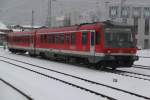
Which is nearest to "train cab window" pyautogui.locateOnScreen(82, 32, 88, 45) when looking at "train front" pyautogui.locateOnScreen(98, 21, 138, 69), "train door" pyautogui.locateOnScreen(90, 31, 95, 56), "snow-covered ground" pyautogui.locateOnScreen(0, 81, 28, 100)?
"train door" pyautogui.locateOnScreen(90, 31, 95, 56)

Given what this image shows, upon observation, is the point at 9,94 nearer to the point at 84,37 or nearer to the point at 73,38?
the point at 84,37

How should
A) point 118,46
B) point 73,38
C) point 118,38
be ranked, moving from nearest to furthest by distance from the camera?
1. point 118,46
2. point 118,38
3. point 73,38

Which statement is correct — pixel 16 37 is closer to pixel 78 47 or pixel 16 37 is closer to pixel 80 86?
pixel 78 47

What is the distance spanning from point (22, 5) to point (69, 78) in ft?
511

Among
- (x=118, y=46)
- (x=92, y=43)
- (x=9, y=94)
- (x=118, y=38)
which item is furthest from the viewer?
(x=92, y=43)

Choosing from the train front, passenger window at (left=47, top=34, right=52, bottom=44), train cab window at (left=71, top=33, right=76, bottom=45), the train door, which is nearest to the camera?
the train front

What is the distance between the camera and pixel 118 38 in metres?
22.6

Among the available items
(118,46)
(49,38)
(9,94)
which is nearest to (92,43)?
(118,46)

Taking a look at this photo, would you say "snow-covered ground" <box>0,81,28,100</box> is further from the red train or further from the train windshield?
the train windshield

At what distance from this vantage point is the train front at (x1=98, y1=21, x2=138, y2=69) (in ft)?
72.5

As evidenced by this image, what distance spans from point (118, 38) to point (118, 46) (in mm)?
511

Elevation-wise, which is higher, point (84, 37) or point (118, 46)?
point (84, 37)

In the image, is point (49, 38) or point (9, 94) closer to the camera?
point (9, 94)

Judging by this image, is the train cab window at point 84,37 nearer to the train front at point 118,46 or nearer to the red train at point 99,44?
the red train at point 99,44
